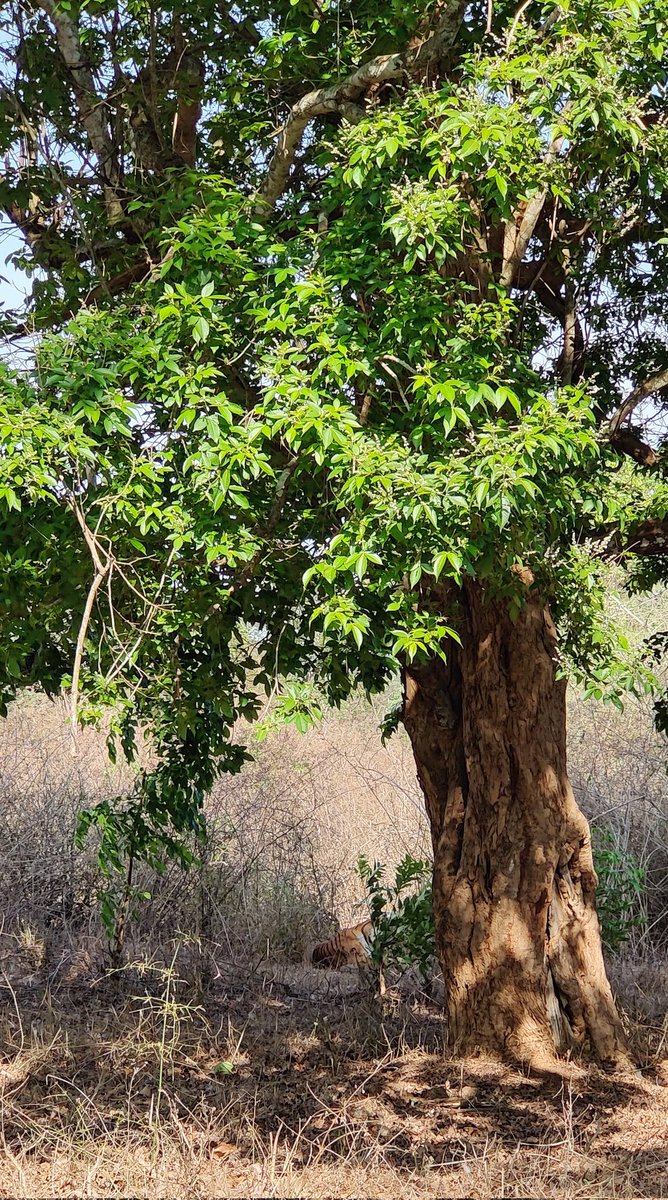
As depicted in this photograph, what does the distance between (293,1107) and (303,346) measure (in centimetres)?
371

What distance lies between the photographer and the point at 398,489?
3.56 meters

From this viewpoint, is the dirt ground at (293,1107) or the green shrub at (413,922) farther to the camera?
the green shrub at (413,922)

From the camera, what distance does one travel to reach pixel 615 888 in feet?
26.1

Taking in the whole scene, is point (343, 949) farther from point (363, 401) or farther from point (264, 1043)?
point (363, 401)

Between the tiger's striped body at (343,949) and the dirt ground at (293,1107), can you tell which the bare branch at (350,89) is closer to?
the dirt ground at (293,1107)

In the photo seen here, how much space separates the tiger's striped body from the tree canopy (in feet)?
10.1

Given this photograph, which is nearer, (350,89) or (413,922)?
(350,89)

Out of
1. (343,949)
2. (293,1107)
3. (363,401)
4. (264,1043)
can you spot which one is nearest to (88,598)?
(363,401)

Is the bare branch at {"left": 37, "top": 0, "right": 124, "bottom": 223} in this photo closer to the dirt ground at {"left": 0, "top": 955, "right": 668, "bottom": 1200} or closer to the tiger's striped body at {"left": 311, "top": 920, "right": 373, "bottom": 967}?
the dirt ground at {"left": 0, "top": 955, "right": 668, "bottom": 1200}

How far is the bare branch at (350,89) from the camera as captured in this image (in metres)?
4.33

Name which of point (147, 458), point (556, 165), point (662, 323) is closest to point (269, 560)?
point (147, 458)

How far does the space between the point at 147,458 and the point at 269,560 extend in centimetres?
72

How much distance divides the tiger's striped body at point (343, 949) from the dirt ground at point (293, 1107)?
30.9 inches

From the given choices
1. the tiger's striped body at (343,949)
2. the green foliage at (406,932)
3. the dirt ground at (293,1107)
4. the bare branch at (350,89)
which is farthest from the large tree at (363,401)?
the tiger's striped body at (343,949)
